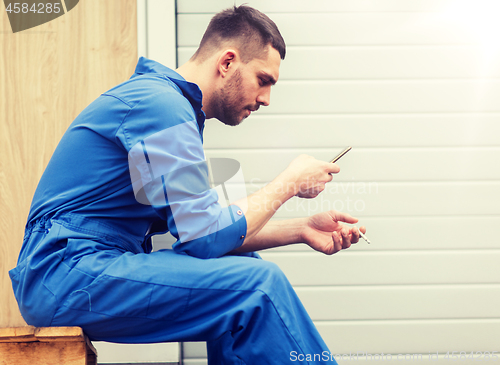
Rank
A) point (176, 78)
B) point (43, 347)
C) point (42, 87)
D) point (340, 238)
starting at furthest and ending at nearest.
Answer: point (42, 87) < point (340, 238) < point (176, 78) < point (43, 347)

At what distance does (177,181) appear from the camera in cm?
103

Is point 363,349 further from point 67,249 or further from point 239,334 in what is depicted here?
point 67,249

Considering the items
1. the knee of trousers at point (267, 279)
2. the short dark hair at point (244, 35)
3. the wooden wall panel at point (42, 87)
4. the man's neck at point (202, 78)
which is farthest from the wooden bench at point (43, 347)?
the wooden wall panel at point (42, 87)

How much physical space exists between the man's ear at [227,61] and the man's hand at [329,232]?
0.64 metres

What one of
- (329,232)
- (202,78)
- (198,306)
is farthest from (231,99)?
(198,306)

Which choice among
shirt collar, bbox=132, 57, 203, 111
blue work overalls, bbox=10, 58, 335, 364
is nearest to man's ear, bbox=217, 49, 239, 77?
shirt collar, bbox=132, 57, 203, 111

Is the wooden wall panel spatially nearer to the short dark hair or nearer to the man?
the short dark hair

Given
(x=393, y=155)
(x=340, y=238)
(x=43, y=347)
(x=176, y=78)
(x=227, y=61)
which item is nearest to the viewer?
(x=43, y=347)

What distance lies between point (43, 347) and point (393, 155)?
73.2 inches

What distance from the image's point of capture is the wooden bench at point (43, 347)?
0.94 meters

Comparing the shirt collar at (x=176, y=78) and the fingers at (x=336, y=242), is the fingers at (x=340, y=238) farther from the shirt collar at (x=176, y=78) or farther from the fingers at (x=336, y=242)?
the shirt collar at (x=176, y=78)

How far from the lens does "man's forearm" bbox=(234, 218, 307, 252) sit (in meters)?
1.53

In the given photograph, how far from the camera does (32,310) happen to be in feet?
3.34

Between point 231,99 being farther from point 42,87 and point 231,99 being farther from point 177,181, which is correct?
point 42,87
